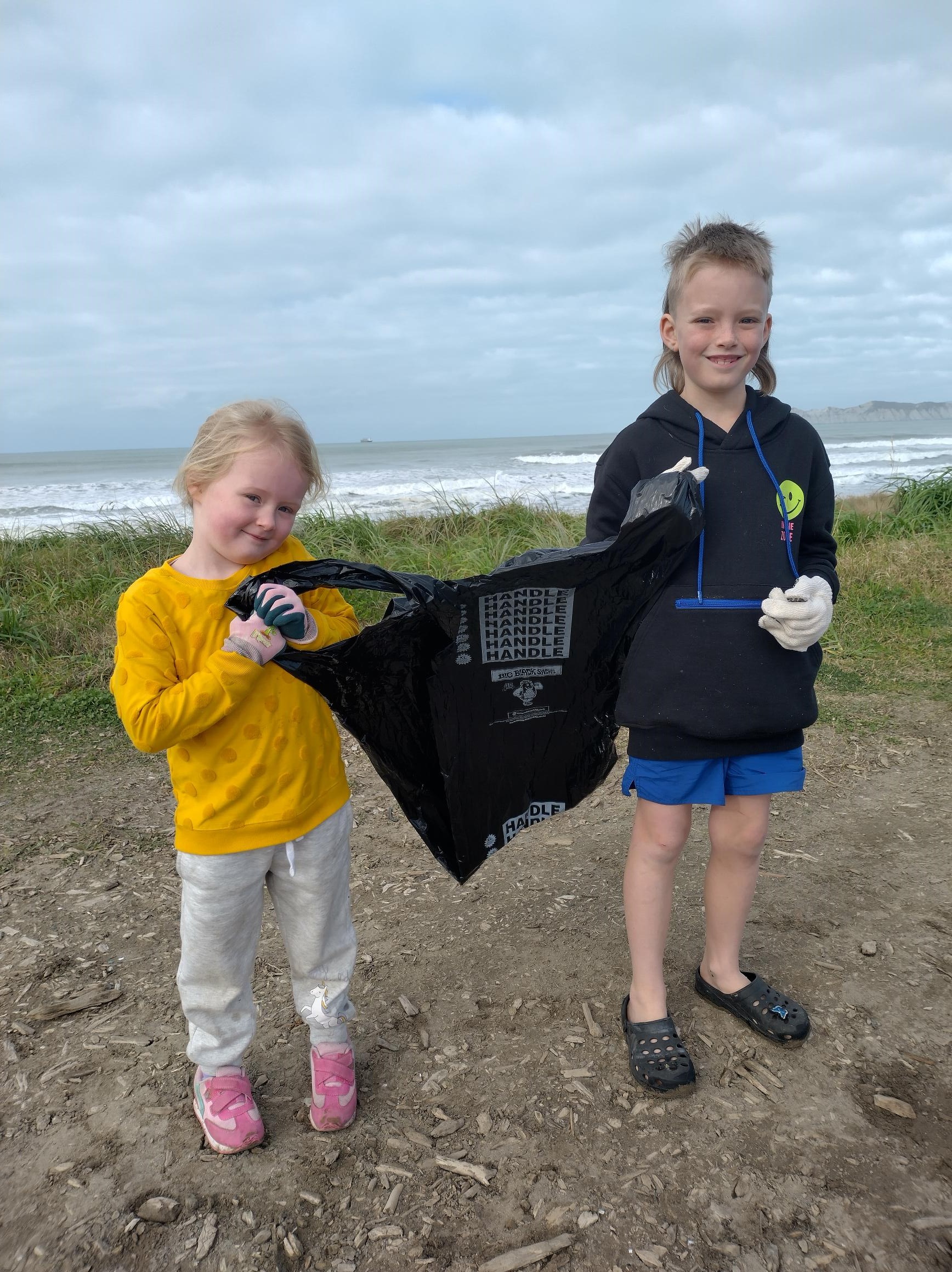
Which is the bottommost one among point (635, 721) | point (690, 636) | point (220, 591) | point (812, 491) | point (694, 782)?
point (694, 782)

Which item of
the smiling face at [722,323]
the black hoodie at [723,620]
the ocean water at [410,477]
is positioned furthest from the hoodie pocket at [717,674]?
the ocean water at [410,477]

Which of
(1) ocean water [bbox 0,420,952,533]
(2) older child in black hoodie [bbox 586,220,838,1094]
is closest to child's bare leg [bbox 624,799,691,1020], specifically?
(2) older child in black hoodie [bbox 586,220,838,1094]

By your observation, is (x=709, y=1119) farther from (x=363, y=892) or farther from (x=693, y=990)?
(x=363, y=892)

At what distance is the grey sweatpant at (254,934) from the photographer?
1.92 meters

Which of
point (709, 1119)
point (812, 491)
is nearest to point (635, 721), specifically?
point (812, 491)

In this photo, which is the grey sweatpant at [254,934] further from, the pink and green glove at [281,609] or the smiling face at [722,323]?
the smiling face at [722,323]

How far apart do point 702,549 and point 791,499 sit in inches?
10.5

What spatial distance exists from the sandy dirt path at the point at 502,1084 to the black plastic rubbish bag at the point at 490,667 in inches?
25.8

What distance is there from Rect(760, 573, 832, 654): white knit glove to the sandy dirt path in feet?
3.74

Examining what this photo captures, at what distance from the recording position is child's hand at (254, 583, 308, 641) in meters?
1.77

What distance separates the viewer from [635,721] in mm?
2125

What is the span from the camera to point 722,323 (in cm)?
206

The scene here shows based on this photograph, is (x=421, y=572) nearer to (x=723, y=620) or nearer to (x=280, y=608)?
(x=723, y=620)

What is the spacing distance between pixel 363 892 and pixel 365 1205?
140 cm
